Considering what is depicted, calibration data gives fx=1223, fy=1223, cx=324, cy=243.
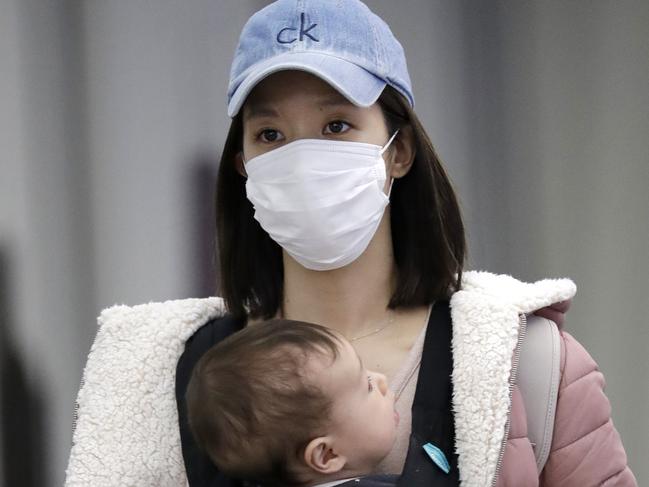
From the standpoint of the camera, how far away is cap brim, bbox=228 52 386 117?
94.8 inches

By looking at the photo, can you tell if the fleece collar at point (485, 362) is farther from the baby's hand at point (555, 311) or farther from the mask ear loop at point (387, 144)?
the mask ear loop at point (387, 144)

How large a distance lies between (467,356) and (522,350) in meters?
0.12

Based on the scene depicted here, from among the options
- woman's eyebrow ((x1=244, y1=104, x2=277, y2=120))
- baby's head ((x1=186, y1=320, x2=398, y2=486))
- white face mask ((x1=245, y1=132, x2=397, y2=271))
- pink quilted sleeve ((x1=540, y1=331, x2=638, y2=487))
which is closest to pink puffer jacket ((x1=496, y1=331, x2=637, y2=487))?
pink quilted sleeve ((x1=540, y1=331, x2=638, y2=487))

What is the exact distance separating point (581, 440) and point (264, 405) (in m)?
0.64

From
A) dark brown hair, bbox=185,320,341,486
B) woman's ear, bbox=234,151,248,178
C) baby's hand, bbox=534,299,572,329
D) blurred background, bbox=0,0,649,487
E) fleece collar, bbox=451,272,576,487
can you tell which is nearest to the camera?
dark brown hair, bbox=185,320,341,486

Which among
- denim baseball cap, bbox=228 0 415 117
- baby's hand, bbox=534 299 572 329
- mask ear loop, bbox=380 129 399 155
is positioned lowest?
baby's hand, bbox=534 299 572 329

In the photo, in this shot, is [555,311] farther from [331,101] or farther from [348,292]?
[331,101]

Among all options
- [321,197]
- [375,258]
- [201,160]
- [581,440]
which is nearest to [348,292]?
[375,258]

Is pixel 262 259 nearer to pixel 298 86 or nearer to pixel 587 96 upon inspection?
pixel 298 86

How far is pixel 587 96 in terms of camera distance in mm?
4398

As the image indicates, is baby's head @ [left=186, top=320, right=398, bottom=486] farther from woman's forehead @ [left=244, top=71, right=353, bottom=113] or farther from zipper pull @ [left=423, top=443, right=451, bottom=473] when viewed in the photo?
woman's forehead @ [left=244, top=71, right=353, bottom=113]

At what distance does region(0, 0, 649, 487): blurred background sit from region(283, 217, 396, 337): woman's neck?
4.21ft

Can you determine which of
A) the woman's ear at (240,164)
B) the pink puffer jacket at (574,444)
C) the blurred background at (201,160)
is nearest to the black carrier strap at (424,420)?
the pink puffer jacket at (574,444)

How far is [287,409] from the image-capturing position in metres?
2.18
